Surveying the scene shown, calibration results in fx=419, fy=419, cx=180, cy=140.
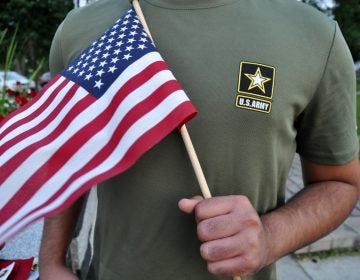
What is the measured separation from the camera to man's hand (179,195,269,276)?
101 cm

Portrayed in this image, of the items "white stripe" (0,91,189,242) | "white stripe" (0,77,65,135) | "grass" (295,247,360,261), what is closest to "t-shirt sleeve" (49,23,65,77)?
"white stripe" (0,77,65,135)

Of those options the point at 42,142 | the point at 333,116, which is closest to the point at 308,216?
the point at 333,116

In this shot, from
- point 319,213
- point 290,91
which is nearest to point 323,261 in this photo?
point 319,213

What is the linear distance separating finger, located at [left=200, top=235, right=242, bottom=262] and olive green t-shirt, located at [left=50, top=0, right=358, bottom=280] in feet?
0.75

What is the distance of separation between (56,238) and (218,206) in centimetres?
73

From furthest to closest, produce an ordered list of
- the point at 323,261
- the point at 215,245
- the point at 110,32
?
the point at 323,261 < the point at 110,32 < the point at 215,245

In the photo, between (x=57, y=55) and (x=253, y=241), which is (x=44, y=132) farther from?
(x=253, y=241)

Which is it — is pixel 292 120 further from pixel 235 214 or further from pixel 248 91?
pixel 235 214

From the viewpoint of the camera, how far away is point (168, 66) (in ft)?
4.06

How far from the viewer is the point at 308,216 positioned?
1.29m

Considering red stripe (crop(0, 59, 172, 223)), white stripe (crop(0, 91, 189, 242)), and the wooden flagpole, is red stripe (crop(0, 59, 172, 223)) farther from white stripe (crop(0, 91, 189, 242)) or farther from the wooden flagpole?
the wooden flagpole

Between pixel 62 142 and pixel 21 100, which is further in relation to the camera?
pixel 21 100

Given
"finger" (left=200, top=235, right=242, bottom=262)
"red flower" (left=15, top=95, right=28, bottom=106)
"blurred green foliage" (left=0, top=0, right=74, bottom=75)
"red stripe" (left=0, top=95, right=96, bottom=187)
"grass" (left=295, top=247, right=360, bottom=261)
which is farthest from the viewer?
"blurred green foliage" (left=0, top=0, right=74, bottom=75)

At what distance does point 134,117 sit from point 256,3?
0.50 metres
